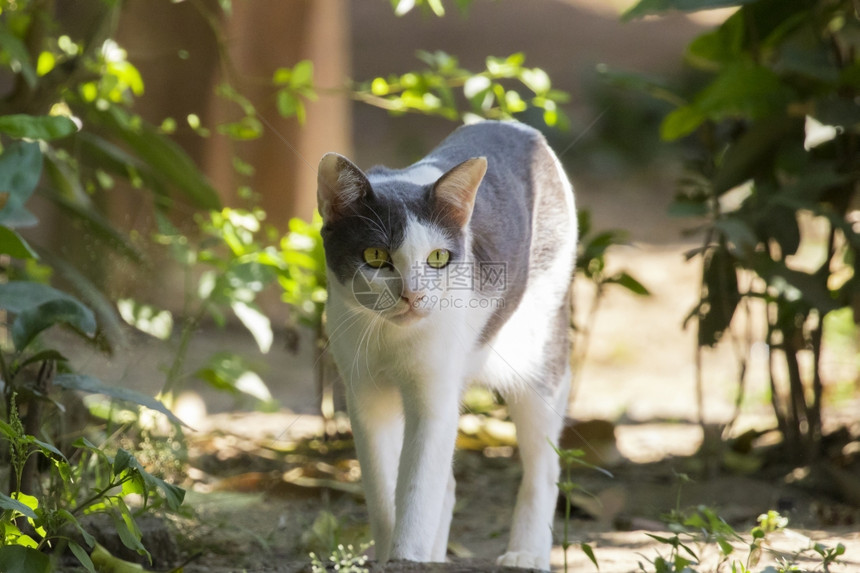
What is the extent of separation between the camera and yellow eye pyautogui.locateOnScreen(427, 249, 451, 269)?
85.5 inches

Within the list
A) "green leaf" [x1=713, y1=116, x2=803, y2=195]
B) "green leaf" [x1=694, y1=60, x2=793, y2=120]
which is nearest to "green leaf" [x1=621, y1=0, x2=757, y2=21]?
"green leaf" [x1=694, y1=60, x2=793, y2=120]

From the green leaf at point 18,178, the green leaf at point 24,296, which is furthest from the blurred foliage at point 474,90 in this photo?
the green leaf at point 24,296

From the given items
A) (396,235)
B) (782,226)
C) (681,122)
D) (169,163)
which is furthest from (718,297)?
(169,163)

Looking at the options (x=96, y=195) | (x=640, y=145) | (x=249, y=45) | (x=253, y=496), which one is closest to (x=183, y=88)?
(x=249, y=45)

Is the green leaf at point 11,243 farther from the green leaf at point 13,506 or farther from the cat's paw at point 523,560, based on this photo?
the cat's paw at point 523,560

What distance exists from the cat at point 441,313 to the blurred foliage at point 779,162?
0.83 meters

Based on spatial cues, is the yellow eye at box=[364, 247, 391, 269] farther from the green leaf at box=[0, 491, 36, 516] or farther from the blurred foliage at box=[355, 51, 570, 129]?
the blurred foliage at box=[355, 51, 570, 129]

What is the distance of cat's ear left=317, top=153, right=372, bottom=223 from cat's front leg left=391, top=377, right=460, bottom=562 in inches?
19.2

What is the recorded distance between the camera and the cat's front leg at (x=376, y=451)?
7.81 ft

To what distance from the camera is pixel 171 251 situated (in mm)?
3572

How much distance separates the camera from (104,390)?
215cm

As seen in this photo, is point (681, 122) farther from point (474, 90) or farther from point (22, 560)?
point (22, 560)

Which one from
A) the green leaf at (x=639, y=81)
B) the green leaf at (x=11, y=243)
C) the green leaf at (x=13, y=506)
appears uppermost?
the green leaf at (x=639, y=81)

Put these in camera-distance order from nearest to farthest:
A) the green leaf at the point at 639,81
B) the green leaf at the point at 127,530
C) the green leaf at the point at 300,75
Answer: the green leaf at the point at 127,530
the green leaf at the point at 300,75
the green leaf at the point at 639,81
